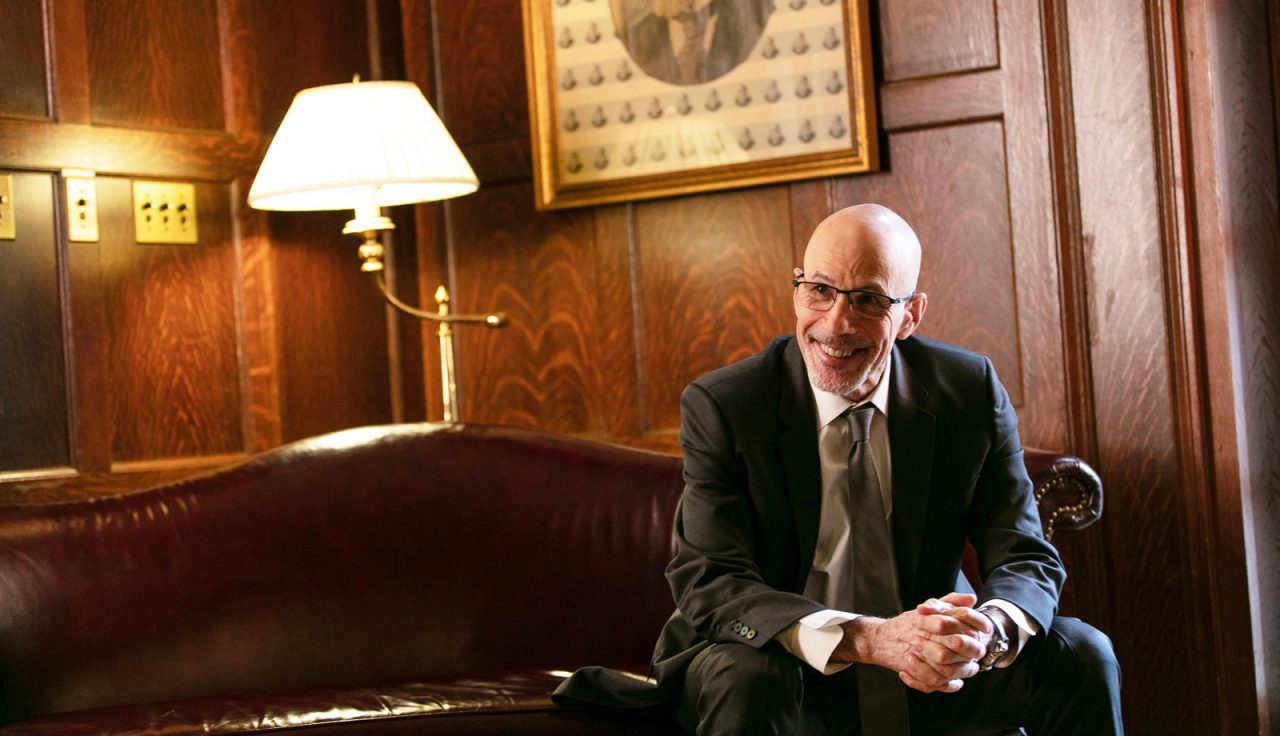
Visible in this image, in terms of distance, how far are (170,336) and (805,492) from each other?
1.84 metres

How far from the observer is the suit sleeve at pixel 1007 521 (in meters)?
2.18

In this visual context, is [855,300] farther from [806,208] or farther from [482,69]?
[482,69]

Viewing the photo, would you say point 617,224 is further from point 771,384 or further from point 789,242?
point 771,384

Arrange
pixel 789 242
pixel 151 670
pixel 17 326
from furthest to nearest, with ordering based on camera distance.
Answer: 1. pixel 789 242
2. pixel 17 326
3. pixel 151 670

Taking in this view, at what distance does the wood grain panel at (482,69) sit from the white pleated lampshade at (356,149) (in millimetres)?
503

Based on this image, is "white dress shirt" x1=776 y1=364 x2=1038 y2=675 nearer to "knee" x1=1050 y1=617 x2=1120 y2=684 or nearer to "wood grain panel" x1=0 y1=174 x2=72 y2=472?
"knee" x1=1050 y1=617 x2=1120 y2=684

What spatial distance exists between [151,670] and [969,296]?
6.38 feet

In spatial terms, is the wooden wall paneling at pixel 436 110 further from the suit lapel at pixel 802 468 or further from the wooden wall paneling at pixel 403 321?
the suit lapel at pixel 802 468

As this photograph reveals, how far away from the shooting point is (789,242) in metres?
3.40

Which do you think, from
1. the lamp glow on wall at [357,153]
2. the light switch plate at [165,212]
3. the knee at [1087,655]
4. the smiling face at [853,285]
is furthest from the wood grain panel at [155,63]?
the knee at [1087,655]

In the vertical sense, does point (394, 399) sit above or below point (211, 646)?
above

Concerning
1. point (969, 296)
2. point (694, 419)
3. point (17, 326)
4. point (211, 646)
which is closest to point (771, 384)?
point (694, 419)

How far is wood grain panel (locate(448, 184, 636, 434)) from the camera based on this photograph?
3635 millimetres

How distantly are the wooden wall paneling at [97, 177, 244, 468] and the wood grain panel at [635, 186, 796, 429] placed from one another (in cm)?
104
